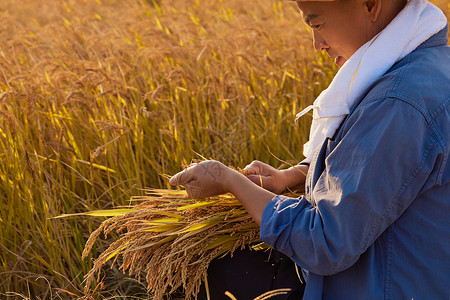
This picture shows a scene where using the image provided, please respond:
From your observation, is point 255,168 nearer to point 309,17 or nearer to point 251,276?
point 251,276

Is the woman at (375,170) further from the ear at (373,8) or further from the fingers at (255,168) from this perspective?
the fingers at (255,168)

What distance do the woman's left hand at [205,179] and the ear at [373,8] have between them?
56cm

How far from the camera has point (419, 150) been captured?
47.4 inches

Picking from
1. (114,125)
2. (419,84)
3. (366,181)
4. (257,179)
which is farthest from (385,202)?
(114,125)

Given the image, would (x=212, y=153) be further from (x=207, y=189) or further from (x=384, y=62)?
(x=384, y=62)

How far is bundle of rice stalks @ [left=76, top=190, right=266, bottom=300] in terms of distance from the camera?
162 cm

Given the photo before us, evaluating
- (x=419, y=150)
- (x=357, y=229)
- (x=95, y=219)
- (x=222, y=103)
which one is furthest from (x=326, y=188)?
(x=222, y=103)

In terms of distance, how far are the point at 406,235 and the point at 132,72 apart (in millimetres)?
2429

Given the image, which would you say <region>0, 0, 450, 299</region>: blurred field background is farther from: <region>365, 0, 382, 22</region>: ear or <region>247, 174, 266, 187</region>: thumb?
<region>365, 0, 382, 22</region>: ear

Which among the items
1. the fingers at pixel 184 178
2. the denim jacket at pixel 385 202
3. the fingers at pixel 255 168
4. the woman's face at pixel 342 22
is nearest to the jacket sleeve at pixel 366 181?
the denim jacket at pixel 385 202

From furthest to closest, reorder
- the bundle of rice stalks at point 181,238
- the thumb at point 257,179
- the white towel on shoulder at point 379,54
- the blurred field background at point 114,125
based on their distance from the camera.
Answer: the blurred field background at point 114,125 < the thumb at point 257,179 < the bundle of rice stalks at point 181,238 < the white towel on shoulder at point 379,54

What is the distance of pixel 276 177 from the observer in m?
1.81

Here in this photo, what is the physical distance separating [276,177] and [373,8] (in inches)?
26.4

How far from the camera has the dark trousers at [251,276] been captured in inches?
61.8
